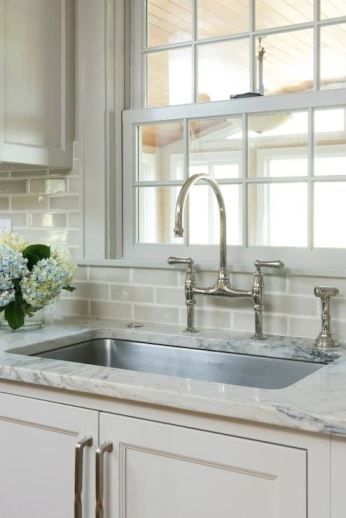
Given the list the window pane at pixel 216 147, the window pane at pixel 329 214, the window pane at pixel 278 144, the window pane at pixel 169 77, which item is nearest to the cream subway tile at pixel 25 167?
the window pane at pixel 169 77

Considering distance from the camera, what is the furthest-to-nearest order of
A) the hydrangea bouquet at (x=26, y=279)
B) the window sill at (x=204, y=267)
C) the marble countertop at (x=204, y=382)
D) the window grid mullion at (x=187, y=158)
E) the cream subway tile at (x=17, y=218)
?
the cream subway tile at (x=17, y=218)
the window grid mullion at (x=187, y=158)
the hydrangea bouquet at (x=26, y=279)
the window sill at (x=204, y=267)
the marble countertop at (x=204, y=382)

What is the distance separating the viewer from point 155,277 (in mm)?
2432

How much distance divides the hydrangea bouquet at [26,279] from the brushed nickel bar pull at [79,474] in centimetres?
69

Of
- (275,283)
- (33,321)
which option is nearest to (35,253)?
(33,321)

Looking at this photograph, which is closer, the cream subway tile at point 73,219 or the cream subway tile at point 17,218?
the cream subway tile at point 73,219

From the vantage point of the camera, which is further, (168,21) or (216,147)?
(168,21)

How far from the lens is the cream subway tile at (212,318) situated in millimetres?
2289

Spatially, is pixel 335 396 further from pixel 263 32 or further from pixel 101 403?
pixel 263 32

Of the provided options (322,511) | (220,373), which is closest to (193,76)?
(220,373)

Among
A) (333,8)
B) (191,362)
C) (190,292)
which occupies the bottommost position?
(191,362)

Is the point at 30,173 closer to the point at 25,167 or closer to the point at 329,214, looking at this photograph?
the point at 25,167

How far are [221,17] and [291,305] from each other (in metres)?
1.04

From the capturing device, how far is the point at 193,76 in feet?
8.07

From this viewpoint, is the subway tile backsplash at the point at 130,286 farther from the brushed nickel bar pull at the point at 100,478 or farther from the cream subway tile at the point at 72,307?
the brushed nickel bar pull at the point at 100,478
